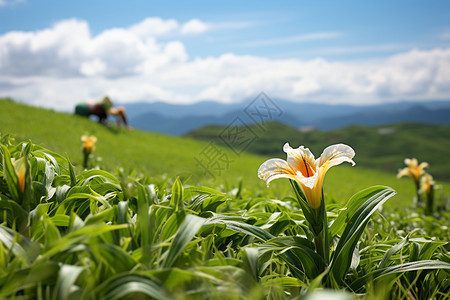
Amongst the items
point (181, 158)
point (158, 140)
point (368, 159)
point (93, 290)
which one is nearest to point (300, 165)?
point (93, 290)

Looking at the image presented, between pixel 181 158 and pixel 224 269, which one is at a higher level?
pixel 224 269

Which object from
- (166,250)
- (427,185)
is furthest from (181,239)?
(427,185)

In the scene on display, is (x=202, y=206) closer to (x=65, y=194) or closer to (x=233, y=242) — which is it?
(x=233, y=242)

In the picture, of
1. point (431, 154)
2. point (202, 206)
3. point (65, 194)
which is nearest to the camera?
point (65, 194)

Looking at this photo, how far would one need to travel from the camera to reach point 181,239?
1.64 metres

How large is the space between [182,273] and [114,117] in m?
22.4

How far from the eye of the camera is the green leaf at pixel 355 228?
2.01 meters

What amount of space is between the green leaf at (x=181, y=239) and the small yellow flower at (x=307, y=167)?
1.52 ft

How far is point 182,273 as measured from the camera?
1.46 meters

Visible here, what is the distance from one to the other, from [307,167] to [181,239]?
0.82 m

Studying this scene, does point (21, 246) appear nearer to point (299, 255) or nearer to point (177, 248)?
point (177, 248)

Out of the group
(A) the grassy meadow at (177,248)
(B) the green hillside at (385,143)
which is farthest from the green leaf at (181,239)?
(B) the green hillside at (385,143)

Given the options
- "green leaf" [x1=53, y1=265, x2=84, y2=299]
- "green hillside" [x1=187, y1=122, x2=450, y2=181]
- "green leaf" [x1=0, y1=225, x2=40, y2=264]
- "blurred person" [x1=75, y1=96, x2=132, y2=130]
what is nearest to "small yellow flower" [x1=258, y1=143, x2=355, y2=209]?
"green leaf" [x1=53, y1=265, x2=84, y2=299]

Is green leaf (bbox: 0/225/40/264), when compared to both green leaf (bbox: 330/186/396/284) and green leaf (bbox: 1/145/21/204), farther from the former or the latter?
green leaf (bbox: 330/186/396/284)
